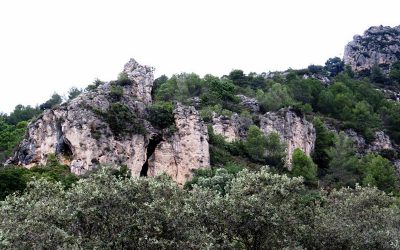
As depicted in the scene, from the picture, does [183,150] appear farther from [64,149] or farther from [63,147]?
[63,147]

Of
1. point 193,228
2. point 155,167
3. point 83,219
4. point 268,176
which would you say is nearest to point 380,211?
point 268,176

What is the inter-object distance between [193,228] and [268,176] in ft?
22.1


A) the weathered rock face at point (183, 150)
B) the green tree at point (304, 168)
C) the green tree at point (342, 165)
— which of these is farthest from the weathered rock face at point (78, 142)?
the green tree at point (342, 165)

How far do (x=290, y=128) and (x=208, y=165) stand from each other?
2929 cm

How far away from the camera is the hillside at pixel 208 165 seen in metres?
27.9

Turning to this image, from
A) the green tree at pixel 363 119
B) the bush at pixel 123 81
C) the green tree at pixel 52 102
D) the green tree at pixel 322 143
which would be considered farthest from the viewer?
the green tree at pixel 52 102

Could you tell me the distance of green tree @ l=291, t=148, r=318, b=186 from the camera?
86688 millimetres

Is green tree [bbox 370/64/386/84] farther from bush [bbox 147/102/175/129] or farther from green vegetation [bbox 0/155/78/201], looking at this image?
green vegetation [bbox 0/155/78/201]

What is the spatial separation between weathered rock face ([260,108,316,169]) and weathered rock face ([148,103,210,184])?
24.2 m

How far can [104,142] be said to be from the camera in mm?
69562

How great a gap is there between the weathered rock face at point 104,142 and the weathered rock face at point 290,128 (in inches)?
986

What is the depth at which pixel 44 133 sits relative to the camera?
7050 cm

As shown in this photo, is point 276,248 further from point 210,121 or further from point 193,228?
point 210,121

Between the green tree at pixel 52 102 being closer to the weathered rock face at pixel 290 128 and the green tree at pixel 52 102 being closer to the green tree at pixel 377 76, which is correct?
the weathered rock face at pixel 290 128
